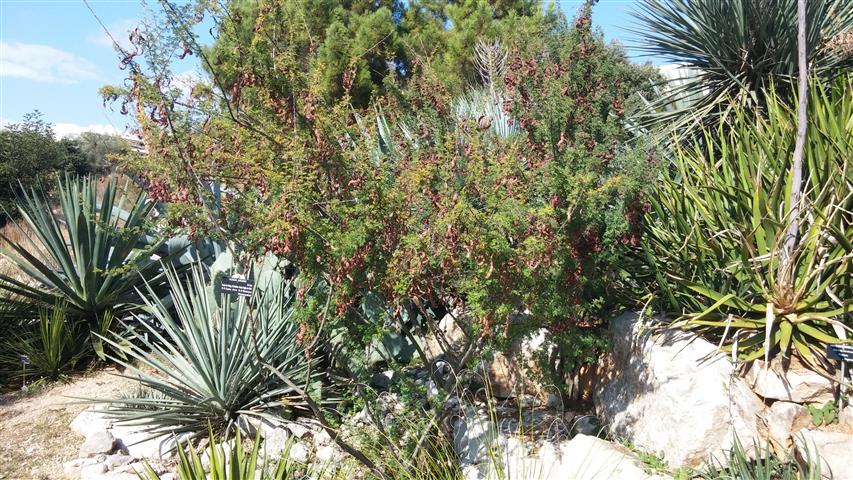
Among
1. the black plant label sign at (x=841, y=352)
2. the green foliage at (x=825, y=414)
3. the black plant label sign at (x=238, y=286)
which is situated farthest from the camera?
the black plant label sign at (x=238, y=286)

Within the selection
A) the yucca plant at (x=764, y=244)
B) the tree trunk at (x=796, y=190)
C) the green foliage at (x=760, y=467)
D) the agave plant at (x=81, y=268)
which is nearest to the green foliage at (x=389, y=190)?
the yucca plant at (x=764, y=244)

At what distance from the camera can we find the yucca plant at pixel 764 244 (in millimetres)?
4059

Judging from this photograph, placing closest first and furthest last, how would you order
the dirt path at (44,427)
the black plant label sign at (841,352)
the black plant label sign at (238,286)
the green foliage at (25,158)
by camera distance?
the black plant label sign at (841,352)
the black plant label sign at (238,286)
the dirt path at (44,427)
the green foliage at (25,158)

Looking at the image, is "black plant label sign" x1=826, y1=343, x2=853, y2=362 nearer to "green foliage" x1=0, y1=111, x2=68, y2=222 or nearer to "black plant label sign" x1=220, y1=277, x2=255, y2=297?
"black plant label sign" x1=220, y1=277, x2=255, y2=297

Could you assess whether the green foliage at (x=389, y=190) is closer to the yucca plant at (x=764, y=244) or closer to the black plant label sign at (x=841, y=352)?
the yucca plant at (x=764, y=244)

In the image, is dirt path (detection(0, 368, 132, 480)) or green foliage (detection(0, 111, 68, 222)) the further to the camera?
green foliage (detection(0, 111, 68, 222))

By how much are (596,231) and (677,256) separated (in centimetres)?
80

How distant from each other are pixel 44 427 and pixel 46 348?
47.0 inches

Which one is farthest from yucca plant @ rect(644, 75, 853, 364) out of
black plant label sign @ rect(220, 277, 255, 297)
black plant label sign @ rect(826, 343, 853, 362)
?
black plant label sign @ rect(220, 277, 255, 297)

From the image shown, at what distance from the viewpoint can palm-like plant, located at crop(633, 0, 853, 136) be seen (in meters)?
6.35

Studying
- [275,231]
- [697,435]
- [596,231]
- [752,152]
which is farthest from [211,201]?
[752,152]

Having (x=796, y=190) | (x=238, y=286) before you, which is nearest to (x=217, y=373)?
(x=238, y=286)

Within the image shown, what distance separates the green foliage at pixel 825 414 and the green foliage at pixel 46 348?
6.40m

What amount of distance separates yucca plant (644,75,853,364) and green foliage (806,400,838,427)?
300 mm
